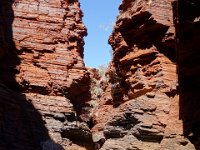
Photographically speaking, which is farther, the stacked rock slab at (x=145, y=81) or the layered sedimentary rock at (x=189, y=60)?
the stacked rock slab at (x=145, y=81)

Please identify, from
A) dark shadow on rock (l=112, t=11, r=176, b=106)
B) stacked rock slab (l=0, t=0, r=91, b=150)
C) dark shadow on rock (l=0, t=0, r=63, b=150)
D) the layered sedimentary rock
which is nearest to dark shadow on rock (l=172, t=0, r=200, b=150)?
the layered sedimentary rock

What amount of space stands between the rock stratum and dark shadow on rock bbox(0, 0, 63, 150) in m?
0.06

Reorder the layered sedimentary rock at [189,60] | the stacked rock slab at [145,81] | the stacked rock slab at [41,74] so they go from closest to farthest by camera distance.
Answer: the layered sedimentary rock at [189,60]
the stacked rock slab at [145,81]
the stacked rock slab at [41,74]

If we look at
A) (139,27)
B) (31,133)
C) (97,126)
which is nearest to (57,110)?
(31,133)

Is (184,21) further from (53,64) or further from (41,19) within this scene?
(41,19)

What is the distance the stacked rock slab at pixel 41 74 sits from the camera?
2148 cm

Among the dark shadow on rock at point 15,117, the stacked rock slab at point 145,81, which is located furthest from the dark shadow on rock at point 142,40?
the dark shadow on rock at point 15,117

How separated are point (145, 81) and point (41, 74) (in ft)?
22.6

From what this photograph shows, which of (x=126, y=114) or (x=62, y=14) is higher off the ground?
(x=62, y=14)

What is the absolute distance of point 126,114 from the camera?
68.2ft

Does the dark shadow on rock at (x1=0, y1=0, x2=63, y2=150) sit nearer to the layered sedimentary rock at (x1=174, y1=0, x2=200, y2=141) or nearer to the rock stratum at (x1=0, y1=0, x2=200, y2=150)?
the rock stratum at (x1=0, y1=0, x2=200, y2=150)

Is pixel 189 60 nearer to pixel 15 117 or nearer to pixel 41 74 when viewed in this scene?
pixel 15 117

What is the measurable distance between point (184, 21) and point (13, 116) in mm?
10786

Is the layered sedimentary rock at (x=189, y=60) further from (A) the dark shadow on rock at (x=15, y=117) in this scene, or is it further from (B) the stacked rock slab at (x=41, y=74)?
(B) the stacked rock slab at (x=41, y=74)
